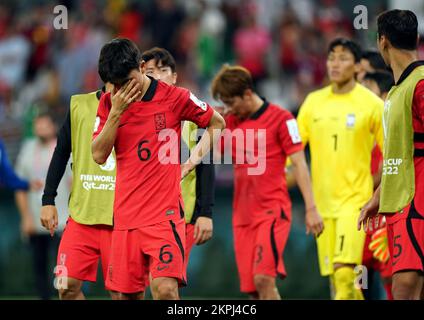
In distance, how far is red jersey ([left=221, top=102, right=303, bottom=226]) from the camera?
1145 centimetres

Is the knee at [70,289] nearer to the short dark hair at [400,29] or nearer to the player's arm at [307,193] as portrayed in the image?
the player's arm at [307,193]

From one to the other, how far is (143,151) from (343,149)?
347 centimetres

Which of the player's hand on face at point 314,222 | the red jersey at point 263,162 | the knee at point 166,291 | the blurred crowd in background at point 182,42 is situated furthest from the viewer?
the blurred crowd in background at point 182,42

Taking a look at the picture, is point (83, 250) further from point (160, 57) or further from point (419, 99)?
point (419, 99)

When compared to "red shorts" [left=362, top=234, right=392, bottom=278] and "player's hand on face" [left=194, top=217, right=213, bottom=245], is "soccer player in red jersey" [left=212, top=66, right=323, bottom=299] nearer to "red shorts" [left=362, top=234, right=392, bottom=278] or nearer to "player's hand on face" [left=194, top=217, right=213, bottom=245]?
"red shorts" [left=362, top=234, right=392, bottom=278]

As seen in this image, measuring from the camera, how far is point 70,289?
964cm

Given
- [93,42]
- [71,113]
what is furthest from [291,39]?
[71,113]

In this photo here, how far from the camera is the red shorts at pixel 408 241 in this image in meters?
8.02

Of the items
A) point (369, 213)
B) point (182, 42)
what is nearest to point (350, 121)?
point (369, 213)

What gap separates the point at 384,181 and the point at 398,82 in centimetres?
71

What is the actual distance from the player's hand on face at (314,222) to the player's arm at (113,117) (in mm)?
2915

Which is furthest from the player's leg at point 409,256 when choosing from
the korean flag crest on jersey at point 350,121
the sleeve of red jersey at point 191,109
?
the korean flag crest on jersey at point 350,121

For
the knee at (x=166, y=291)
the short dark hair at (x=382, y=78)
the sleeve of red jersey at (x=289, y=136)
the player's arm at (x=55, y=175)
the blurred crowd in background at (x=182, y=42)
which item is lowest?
the knee at (x=166, y=291)
